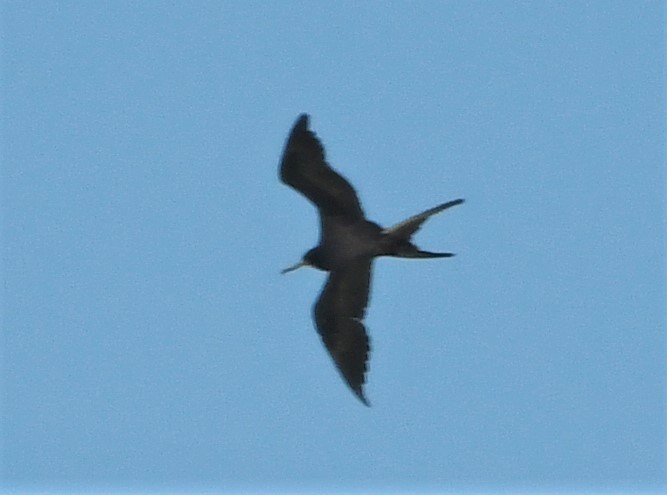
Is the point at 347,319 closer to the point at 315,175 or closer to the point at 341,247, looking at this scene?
the point at 341,247

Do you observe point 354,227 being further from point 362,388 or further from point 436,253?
point 362,388

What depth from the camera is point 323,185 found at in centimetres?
1101

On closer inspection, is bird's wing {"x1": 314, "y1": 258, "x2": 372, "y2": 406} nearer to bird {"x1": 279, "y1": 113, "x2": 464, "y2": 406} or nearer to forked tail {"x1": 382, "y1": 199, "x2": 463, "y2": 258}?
bird {"x1": 279, "y1": 113, "x2": 464, "y2": 406}

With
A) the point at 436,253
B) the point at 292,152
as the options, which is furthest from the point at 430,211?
the point at 292,152

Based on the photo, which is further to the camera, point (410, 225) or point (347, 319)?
point (347, 319)

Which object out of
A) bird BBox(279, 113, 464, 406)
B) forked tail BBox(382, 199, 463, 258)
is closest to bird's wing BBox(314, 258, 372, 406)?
bird BBox(279, 113, 464, 406)

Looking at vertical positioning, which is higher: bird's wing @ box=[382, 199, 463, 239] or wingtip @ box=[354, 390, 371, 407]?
bird's wing @ box=[382, 199, 463, 239]

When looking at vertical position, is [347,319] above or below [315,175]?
below

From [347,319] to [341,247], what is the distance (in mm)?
678

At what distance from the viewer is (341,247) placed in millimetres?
11195

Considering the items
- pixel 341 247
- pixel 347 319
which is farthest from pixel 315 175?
pixel 347 319

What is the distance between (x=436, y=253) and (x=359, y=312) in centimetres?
107

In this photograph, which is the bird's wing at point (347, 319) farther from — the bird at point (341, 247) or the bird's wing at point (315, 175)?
the bird's wing at point (315, 175)

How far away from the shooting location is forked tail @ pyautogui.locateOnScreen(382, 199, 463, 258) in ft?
34.2
